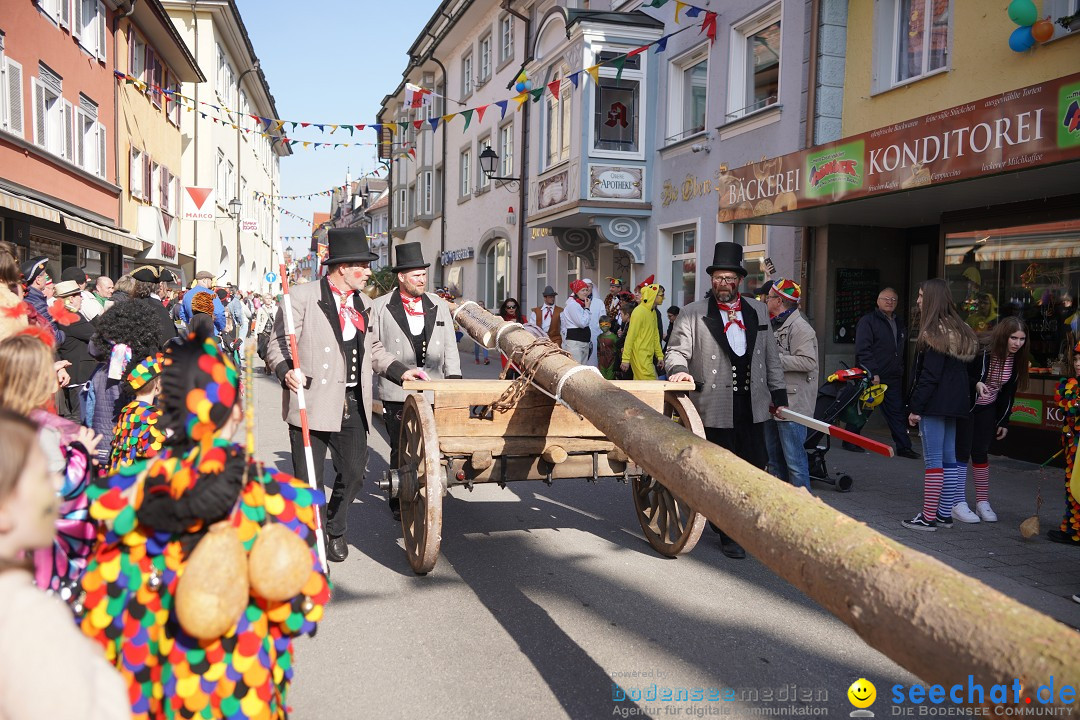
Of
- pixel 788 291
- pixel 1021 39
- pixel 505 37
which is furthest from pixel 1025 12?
pixel 505 37

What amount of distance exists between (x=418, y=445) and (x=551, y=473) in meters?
0.77

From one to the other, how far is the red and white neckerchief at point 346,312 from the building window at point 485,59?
816 inches

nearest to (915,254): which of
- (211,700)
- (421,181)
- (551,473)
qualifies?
(551,473)

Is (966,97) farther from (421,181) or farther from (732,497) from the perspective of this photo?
(421,181)

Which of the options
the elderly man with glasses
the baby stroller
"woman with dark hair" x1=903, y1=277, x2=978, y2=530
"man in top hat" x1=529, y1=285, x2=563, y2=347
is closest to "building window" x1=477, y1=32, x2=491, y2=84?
"man in top hat" x1=529, y1=285, x2=563, y2=347

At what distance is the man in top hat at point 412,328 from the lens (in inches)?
229

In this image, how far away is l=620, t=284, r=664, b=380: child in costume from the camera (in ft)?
31.5

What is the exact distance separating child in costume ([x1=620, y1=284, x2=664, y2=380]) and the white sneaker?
401 cm

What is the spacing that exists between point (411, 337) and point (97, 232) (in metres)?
10.7

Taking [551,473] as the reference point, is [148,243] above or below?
above

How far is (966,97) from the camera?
29.3ft

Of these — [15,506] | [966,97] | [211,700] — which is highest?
[966,97]

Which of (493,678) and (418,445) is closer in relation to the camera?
(493,678)

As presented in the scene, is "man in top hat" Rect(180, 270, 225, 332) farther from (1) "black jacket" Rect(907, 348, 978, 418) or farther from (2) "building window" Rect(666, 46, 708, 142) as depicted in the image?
(1) "black jacket" Rect(907, 348, 978, 418)
